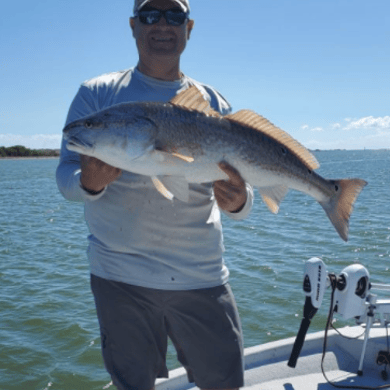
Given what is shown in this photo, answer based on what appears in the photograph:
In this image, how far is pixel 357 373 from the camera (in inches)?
195

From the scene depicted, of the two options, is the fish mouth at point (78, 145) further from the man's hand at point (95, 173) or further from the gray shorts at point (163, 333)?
the gray shorts at point (163, 333)

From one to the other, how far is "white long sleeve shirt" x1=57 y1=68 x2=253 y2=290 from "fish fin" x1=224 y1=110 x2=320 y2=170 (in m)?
0.52

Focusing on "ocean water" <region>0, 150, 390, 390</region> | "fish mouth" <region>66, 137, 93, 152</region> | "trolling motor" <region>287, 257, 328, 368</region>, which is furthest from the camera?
"ocean water" <region>0, 150, 390, 390</region>

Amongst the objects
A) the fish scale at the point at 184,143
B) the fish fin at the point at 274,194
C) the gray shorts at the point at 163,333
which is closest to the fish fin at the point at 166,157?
the fish scale at the point at 184,143

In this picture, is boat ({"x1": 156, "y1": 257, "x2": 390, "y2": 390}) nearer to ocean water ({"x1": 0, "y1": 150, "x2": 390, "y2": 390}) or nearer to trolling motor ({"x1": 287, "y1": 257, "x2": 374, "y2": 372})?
trolling motor ({"x1": 287, "y1": 257, "x2": 374, "y2": 372})

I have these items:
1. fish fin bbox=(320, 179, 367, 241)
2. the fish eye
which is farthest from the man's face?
fish fin bbox=(320, 179, 367, 241)

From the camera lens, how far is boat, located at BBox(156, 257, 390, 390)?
14.9 feet

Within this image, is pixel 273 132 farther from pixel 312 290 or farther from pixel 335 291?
pixel 335 291

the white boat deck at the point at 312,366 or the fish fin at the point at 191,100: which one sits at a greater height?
the fish fin at the point at 191,100

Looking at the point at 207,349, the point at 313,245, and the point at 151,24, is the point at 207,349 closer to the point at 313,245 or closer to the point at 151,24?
the point at 151,24

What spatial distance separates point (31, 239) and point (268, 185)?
1694cm

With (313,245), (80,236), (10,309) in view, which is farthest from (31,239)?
(313,245)

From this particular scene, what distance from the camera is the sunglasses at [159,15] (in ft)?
10.2

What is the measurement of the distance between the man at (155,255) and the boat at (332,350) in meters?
1.56
